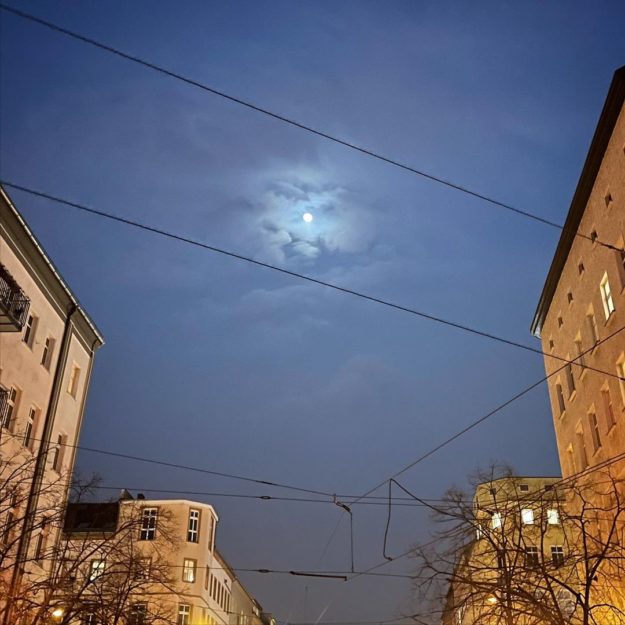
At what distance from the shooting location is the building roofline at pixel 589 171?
25016 millimetres

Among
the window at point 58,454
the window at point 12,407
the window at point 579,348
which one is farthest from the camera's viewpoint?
the window at point 58,454

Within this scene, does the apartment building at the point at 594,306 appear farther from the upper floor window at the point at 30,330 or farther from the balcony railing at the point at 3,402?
the upper floor window at the point at 30,330

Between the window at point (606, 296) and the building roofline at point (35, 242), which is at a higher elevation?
the building roofline at point (35, 242)

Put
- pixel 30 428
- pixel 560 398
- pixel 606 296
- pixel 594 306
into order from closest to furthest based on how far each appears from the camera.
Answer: pixel 606 296, pixel 594 306, pixel 30 428, pixel 560 398

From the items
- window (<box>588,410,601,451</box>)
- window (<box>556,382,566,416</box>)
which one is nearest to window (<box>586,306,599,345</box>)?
window (<box>588,410,601,451</box>)

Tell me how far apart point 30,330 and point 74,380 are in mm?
5583

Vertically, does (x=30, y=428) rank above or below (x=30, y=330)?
below

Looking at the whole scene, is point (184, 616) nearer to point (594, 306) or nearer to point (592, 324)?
point (592, 324)

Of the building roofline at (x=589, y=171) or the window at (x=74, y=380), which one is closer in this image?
the building roofline at (x=589, y=171)

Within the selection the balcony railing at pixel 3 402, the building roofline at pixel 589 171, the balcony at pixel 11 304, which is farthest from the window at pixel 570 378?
the balcony railing at pixel 3 402

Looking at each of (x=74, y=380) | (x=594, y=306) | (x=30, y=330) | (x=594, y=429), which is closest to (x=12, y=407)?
(x=30, y=330)

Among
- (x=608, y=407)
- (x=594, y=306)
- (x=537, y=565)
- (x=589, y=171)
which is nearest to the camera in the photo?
(x=537, y=565)

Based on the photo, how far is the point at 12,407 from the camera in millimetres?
29359

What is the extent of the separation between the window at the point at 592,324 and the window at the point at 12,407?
74.1 ft
